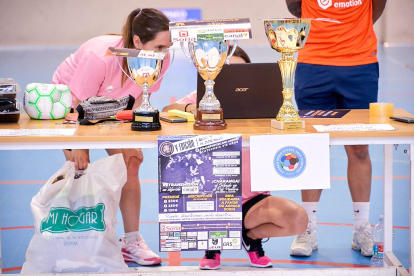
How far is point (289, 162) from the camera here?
2146mm

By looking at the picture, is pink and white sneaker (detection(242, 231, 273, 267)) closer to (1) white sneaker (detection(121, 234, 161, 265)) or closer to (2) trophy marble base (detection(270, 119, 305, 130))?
(1) white sneaker (detection(121, 234, 161, 265))

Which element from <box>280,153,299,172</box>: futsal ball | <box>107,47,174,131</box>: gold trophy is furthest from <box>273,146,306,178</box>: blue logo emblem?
<box>107,47,174,131</box>: gold trophy

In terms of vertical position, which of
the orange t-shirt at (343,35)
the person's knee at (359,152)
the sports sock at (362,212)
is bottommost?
the sports sock at (362,212)

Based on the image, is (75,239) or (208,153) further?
(75,239)

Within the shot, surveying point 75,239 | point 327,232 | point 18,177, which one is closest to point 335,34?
point 327,232

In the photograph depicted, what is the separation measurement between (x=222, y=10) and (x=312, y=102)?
13110 millimetres

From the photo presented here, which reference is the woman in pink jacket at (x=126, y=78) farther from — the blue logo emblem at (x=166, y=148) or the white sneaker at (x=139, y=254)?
the blue logo emblem at (x=166, y=148)

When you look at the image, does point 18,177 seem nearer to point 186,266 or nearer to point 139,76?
point 186,266

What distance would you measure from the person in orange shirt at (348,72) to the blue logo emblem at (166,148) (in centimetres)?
108

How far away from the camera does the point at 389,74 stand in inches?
380

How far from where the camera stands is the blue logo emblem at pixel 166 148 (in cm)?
211

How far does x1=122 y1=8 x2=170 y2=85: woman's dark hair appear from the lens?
9.02ft

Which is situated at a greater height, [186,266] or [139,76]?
[139,76]

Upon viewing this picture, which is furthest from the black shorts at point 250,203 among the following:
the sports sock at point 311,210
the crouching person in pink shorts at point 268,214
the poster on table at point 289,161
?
the sports sock at point 311,210
